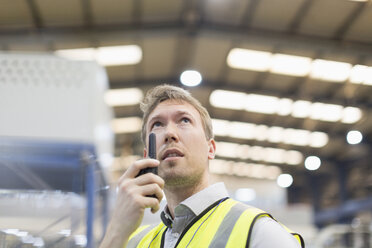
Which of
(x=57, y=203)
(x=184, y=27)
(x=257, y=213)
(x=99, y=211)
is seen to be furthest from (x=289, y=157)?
(x=257, y=213)

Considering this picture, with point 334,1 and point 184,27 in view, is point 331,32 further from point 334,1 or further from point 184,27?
point 184,27

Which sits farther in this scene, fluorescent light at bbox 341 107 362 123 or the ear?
fluorescent light at bbox 341 107 362 123

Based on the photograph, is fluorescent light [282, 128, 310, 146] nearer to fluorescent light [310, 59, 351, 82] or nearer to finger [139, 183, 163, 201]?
fluorescent light [310, 59, 351, 82]

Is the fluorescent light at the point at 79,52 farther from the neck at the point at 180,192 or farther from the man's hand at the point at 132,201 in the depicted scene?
the man's hand at the point at 132,201

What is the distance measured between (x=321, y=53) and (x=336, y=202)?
17515 mm

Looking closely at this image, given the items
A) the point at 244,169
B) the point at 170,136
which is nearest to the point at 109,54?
the point at 170,136

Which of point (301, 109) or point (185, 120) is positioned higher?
point (301, 109)

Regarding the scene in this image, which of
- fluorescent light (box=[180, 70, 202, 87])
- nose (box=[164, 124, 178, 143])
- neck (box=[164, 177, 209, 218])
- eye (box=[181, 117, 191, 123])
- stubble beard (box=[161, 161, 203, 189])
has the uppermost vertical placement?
fluorescent light (box=[180, 70, 202, 87])

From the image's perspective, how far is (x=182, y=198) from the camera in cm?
186

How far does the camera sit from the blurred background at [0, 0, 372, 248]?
4762 millimetres

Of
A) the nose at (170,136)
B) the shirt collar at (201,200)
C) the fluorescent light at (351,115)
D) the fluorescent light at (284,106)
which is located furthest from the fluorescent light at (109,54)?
the shirt collar at (201,200)

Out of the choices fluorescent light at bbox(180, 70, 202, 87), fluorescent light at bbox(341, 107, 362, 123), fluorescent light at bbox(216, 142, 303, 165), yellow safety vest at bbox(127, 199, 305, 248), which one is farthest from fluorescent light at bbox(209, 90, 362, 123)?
yellow safety vest at bbox(127, 199, 305, 248)

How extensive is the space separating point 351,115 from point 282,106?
236cm

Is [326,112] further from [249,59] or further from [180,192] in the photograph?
[180,192]
